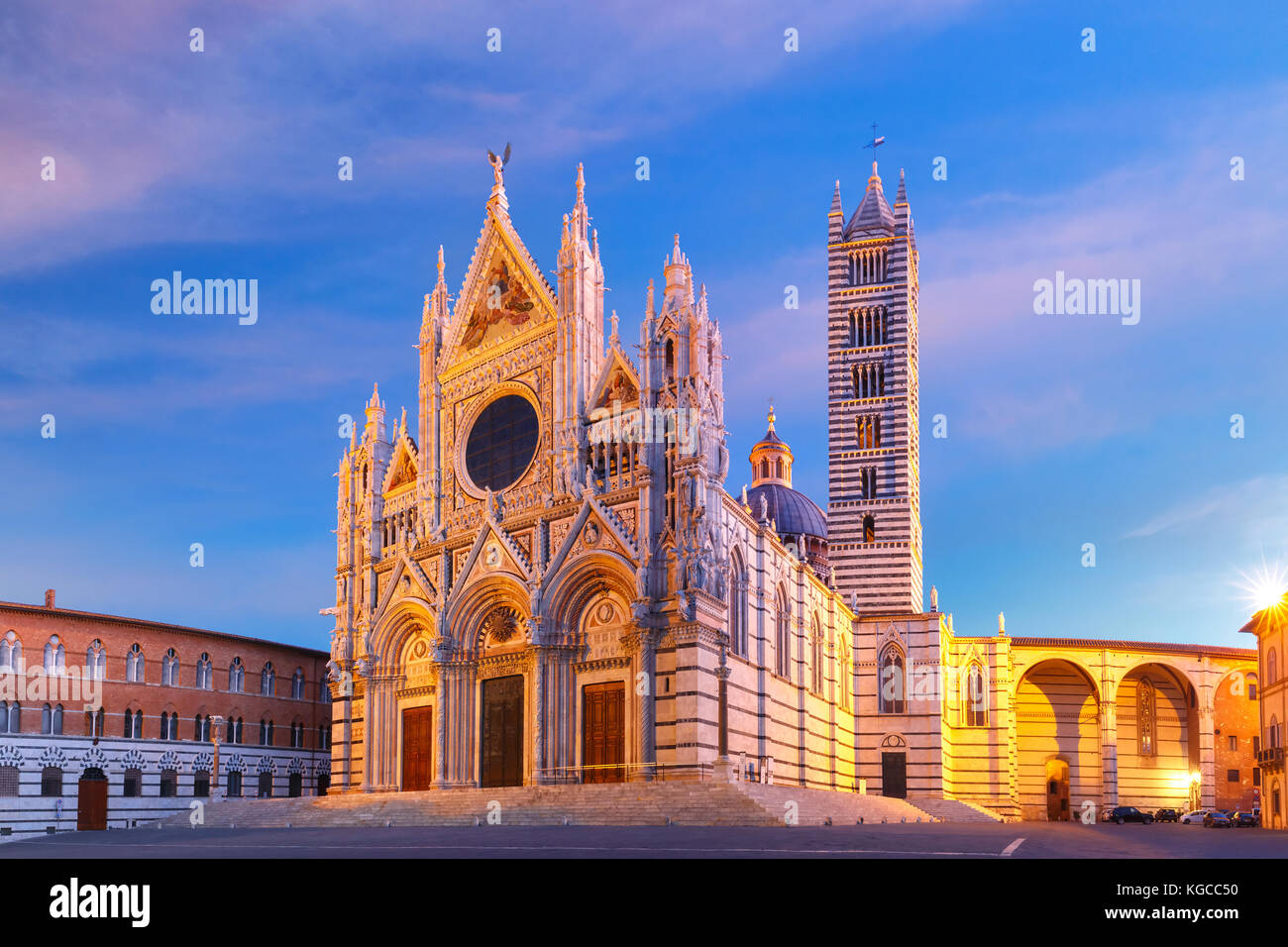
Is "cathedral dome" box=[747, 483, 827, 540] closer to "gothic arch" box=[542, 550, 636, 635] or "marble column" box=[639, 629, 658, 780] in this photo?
"gothic arch" box=[542, 550, 636, 635]

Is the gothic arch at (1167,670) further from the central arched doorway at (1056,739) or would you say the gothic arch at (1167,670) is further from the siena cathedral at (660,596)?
the central arched doorway at (1056,739)

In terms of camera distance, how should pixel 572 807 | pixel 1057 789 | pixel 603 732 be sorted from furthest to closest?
pixel 1057 789 < pixel 603 732 < pixel 572 807

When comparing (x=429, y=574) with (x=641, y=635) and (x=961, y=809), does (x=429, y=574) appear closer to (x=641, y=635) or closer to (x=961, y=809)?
(x=641, y=635)

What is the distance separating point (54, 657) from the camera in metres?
47.8

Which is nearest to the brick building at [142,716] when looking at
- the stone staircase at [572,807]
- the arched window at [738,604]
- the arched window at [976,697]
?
the stone staircase at [572,807]

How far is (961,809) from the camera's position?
52656 mm

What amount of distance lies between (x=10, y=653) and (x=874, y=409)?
38.3 m

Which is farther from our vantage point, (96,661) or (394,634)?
(96,661)

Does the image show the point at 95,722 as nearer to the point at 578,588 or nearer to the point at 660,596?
the point at 578,588

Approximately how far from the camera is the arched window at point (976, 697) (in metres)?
58.5

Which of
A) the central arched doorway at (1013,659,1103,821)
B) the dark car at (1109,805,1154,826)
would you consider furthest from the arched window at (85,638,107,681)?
the dark car at (1109,805,1154,826)

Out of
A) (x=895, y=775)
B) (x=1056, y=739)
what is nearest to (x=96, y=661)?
(x=895, y=775)

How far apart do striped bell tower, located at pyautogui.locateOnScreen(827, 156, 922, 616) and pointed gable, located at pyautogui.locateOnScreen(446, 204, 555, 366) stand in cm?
2193

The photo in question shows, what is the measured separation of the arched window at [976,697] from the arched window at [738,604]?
895 inches
